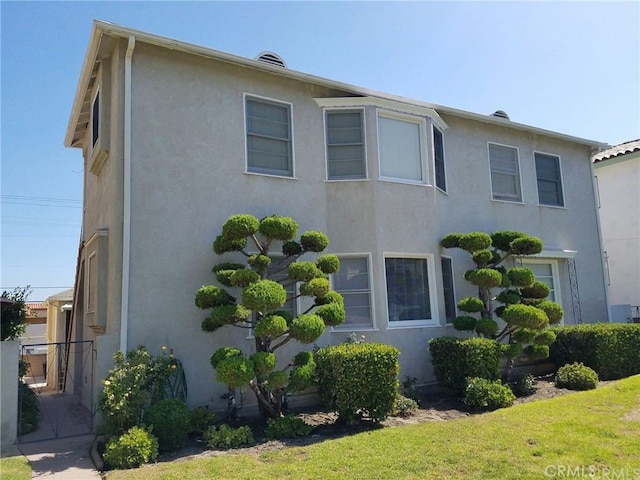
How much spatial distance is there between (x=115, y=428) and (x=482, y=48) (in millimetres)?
11036

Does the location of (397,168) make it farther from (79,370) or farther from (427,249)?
(79,370)

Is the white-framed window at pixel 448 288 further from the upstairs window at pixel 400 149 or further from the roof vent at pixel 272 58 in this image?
the roof vent at pixel 272 58

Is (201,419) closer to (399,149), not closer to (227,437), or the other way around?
(227,437)

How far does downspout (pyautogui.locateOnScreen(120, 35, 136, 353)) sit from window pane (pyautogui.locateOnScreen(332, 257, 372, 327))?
4341 millimetres

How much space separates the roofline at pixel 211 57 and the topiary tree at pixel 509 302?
3383 mm

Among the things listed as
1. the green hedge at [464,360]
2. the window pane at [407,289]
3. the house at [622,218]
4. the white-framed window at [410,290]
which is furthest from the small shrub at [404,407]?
the house at [622,218]

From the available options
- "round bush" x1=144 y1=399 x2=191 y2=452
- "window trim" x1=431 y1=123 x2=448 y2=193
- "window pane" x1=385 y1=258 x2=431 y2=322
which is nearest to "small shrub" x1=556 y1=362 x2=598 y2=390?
"window pane" x1=385 y1=258 x2=431 y2=322

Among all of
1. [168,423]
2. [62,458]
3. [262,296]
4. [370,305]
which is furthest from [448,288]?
[62,458]

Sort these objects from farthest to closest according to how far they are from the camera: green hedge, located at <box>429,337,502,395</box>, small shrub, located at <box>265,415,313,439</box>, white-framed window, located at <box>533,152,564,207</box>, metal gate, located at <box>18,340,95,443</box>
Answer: white-framed window, located at <box>533,152,564,207</box>
green hedge, located at <box>429,337,502,395</box>
metal gate, located at <box>18,340,95,443</box>
small shrub, located at <box>265,415,313,439</box>

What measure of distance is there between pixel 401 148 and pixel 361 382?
5.93m

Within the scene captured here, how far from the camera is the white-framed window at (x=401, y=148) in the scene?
11422mm

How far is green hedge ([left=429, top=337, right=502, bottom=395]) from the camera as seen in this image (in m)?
9.78

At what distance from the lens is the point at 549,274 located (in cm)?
1480

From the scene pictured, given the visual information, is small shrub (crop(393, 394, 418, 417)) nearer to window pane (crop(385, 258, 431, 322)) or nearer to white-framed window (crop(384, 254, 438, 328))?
white-framed window (crop(384, 254, 438, 328))
